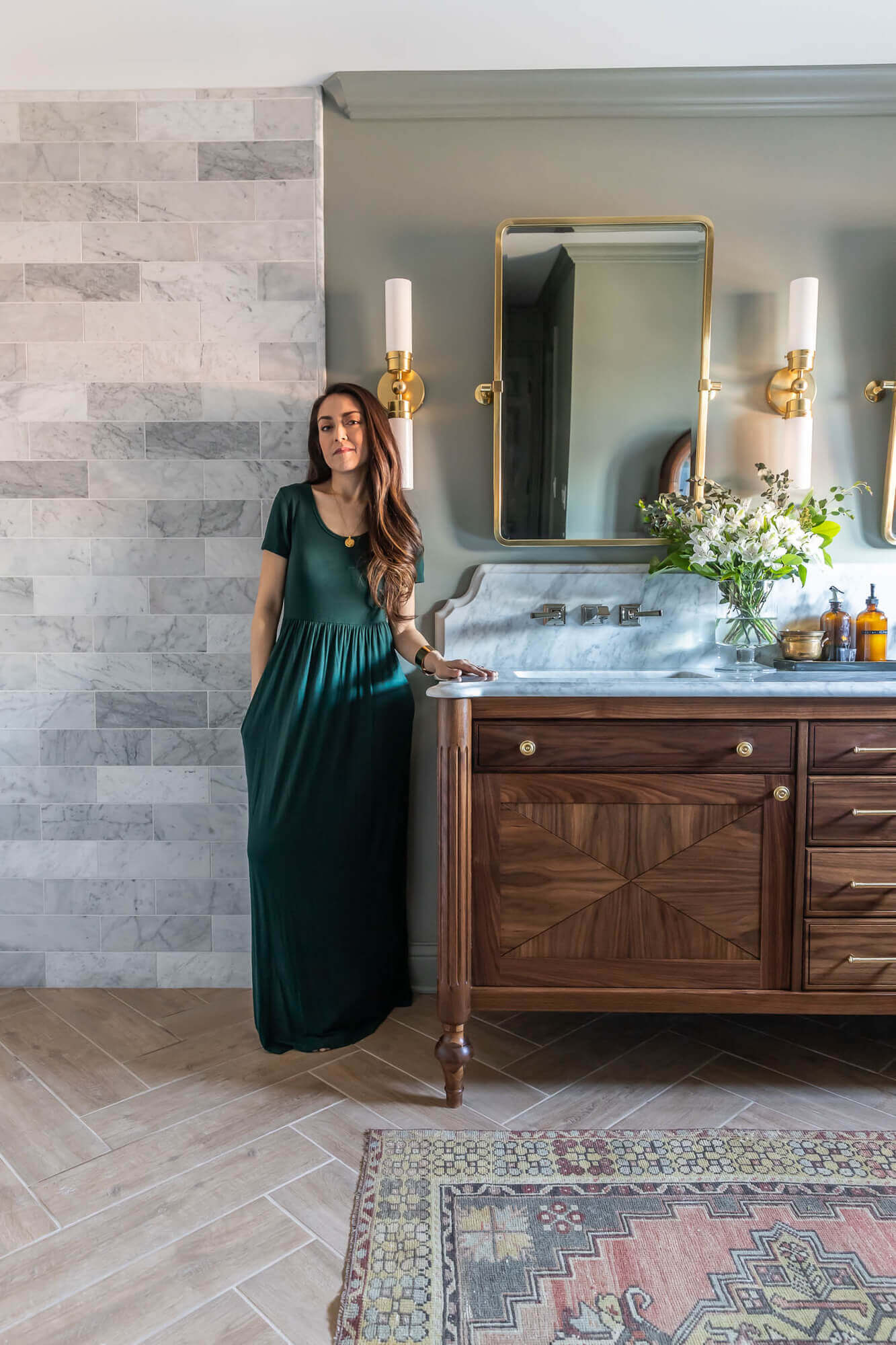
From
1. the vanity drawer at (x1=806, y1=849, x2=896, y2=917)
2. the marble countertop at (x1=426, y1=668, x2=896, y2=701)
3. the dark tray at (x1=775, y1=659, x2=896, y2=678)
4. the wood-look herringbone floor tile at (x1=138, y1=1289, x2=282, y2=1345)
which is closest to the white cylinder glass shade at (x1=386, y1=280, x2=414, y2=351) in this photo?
the marble countertop at (x1=426, y1=668, x2=896, y2=701)

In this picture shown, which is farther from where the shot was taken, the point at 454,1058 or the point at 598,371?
the point at 598,371

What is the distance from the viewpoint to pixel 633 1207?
163 centimetres

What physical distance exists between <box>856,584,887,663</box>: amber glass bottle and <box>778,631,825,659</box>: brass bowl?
0.11m

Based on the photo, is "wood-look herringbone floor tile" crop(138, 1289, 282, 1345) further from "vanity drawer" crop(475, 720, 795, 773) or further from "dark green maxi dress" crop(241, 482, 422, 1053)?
"vanity drawer" crop(475, 720, 795, 773)

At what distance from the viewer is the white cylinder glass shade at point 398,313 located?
7.82 feet

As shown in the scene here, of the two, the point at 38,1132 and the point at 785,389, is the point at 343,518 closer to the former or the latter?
the point at 785,389

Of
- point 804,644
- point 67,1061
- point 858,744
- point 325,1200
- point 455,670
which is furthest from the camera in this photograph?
point 804,644

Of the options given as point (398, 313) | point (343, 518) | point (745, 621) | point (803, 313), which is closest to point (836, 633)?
point (745, 621)

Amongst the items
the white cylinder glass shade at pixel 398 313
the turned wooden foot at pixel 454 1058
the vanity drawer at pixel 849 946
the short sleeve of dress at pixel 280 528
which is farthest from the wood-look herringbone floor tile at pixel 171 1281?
the white cylinder glass shade at pixel 398 313

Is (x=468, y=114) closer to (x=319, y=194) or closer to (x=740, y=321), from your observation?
(x=319, y=194)

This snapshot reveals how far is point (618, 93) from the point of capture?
2.41 meters

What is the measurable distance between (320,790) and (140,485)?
1096 mm

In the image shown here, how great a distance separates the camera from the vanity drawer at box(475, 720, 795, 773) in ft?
6.36

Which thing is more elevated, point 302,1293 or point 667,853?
point 667,853
